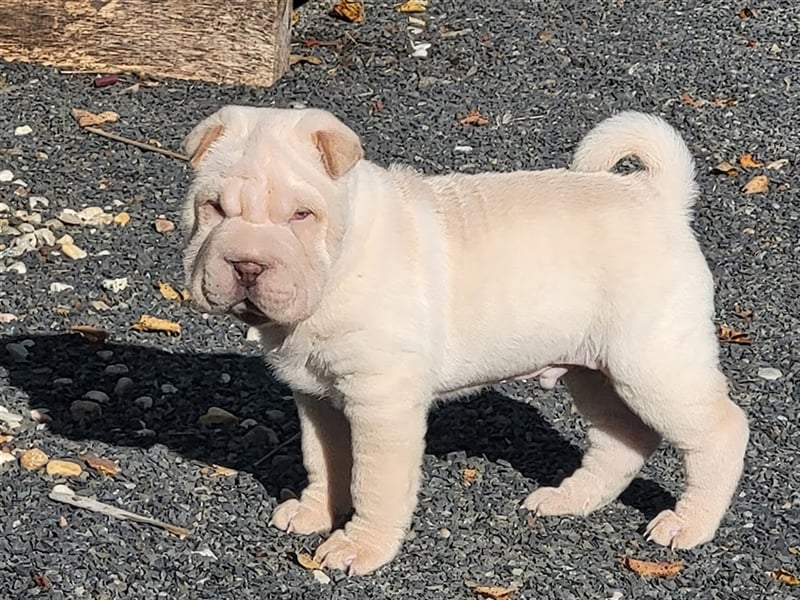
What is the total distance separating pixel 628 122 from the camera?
4.75m

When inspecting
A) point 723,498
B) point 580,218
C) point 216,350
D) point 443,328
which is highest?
point 580,218

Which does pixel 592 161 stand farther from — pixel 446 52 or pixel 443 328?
pixel 446 52

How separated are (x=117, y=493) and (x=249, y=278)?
4.53 ft

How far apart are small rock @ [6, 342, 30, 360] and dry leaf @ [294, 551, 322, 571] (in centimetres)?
174

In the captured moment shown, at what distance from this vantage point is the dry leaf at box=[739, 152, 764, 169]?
784cm

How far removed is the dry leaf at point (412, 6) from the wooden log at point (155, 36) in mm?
1438

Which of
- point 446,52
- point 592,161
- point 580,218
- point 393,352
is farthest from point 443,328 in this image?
point 446,52

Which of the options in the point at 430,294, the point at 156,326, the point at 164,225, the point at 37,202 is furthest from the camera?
the point at 37,202

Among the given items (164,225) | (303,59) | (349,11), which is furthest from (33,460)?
(349,11)

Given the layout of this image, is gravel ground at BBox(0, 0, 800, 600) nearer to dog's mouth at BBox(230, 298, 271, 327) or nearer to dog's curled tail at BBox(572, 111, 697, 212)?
dog's mouth at BBox(230, 298, 271, 327)

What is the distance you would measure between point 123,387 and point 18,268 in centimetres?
114

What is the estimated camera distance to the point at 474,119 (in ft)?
27.2

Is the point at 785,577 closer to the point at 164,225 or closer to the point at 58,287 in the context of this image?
the point at 58,287

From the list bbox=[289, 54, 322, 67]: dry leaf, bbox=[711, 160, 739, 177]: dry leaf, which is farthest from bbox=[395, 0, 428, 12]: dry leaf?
bbox=[711, 160, 739, 177]: dry leaf
